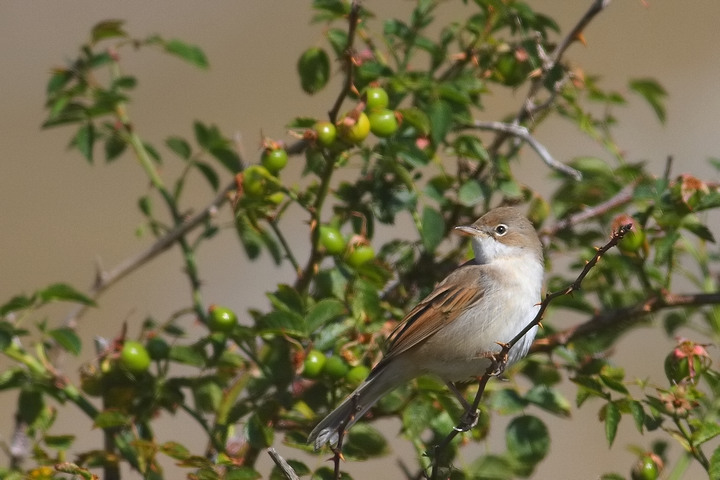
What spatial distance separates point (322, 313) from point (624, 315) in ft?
3.27

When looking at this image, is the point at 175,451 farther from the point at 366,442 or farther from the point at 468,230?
the point at 468,230

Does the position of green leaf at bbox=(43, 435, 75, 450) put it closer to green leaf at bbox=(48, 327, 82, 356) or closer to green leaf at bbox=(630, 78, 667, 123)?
green leaf at bbox=(48, 327, 82, 356)

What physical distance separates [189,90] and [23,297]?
10.8 metres

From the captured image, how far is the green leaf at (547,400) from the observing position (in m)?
3.14

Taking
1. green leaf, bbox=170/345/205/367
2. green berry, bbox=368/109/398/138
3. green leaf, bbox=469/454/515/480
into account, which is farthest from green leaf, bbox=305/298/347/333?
green leaf, bbox=469/454/515/480

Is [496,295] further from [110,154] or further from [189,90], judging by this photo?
[189,90]

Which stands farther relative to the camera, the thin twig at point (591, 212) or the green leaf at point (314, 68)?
the thin twig at point (591, 212)

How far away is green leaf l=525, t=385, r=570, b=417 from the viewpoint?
3.14 metres

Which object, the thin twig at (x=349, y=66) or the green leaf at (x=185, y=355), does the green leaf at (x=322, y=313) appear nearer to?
the green leaf at (x=185, y=355)

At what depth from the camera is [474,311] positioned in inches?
134

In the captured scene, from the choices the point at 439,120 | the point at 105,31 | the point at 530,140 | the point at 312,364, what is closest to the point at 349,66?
the point at 439,120

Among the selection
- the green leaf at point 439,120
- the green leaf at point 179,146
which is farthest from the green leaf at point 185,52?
the green leaf at point 439,120

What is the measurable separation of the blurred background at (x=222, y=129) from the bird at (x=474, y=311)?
120 inches

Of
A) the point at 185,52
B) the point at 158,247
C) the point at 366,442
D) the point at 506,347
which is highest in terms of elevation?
the point at 185,52
